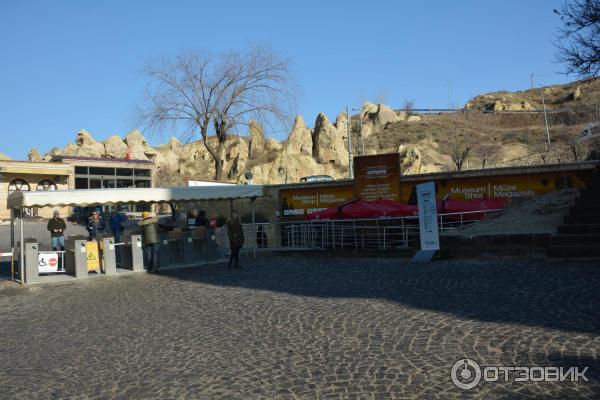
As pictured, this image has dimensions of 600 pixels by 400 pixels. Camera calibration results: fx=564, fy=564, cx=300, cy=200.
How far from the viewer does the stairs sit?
1217 cm

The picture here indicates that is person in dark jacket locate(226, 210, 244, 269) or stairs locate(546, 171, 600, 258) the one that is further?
person in dark jacket locate(226, 210, 244, 269)

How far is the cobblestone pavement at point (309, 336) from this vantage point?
505 cm

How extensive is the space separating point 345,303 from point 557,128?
73203 millimetres

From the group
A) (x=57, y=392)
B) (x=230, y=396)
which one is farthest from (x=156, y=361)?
(x=230, y=396)

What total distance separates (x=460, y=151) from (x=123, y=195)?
58.8 meters

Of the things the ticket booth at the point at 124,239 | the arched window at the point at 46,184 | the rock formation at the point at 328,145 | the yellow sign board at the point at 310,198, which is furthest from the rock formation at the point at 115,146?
the ticket booth at the point at 124,239

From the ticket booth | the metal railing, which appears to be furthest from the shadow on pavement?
the metal railing

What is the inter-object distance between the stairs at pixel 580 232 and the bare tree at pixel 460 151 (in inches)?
1726

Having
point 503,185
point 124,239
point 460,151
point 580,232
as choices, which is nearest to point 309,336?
point 580,232

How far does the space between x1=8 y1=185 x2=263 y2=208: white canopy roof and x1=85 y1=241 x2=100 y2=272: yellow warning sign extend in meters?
1.14

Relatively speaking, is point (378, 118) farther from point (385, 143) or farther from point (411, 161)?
point (411, 161)

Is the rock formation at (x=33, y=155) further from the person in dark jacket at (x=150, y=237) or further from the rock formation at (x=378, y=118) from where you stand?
the person in dark jacket at (x=150, y=237)

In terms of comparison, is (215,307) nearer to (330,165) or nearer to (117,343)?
(117,343)

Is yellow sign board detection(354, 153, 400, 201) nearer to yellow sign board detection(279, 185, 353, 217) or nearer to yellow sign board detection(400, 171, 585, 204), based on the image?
yellow sign board detection(400, 171, 585, 204)
